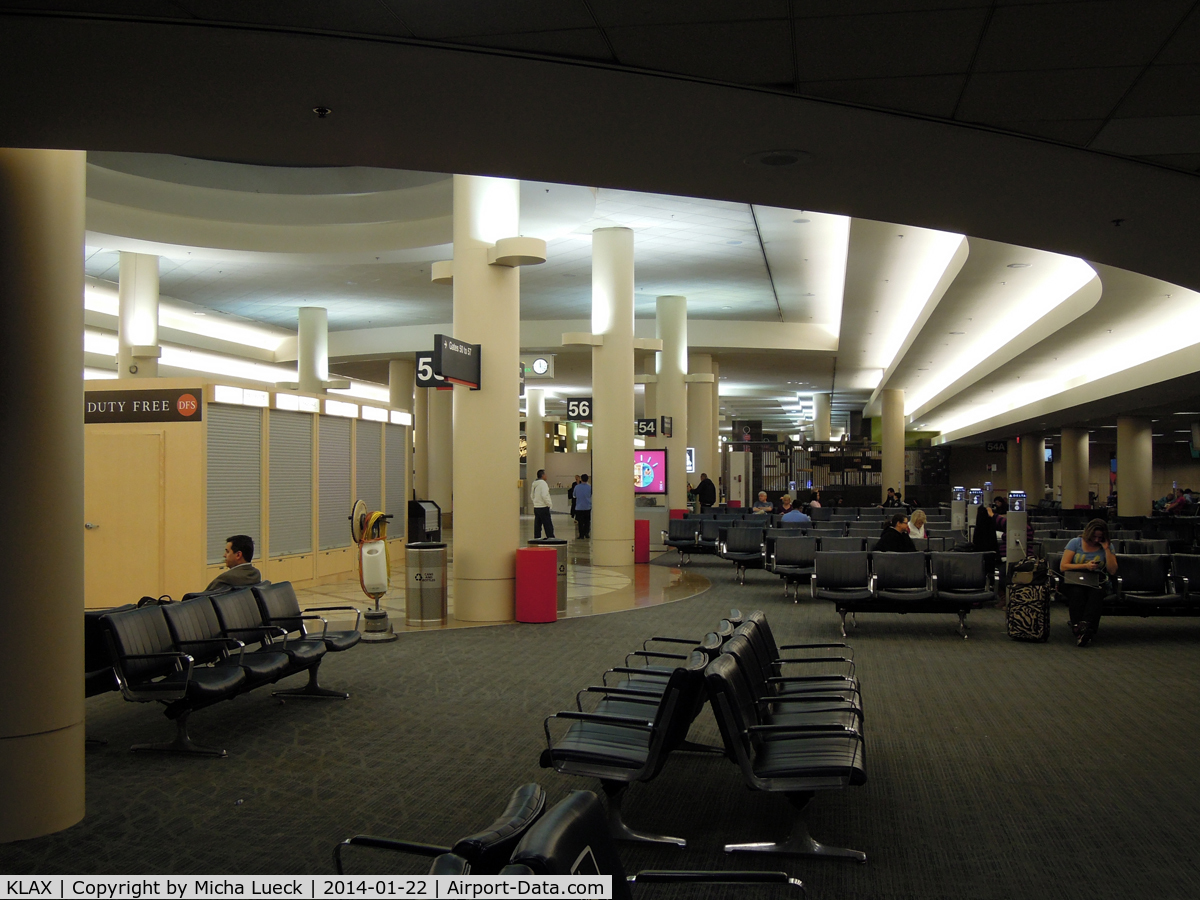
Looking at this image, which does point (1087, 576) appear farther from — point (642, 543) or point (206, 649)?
point (642, 543)

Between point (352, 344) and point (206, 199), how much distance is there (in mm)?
12056

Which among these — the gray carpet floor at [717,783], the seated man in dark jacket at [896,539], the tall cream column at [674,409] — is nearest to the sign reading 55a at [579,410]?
the tall cream column at [674,409]

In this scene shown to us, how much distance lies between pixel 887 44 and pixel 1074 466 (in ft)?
114

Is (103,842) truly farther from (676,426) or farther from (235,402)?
(676,426)

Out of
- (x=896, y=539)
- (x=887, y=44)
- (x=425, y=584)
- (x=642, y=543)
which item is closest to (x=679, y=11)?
(x=887, y=44)

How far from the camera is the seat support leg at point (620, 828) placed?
435cm

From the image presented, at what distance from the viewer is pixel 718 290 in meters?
23.3

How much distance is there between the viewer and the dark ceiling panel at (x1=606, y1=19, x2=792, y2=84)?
11.7 ft

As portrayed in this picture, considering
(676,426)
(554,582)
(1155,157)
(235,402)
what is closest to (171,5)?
(1155,157)

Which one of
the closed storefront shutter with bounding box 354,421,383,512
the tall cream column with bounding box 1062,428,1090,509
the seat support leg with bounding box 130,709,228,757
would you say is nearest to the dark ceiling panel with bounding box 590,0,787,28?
the seat support leg with bounding box 130,709,228,757

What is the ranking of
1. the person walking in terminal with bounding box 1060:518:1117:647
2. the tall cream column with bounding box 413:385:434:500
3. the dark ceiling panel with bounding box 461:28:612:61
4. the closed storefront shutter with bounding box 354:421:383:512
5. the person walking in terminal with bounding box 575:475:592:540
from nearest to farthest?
the dark ceiling panel with bounding box 461:28:612:61 < the person walking in terminal with bounding box 1060:518:1117:647 < the closed storefront shutter with bounding box 354:421:383:512 < the person walking in terminal with bounding box 575:475:592:540 < the tall cream column with bounding box 413:385:434:500

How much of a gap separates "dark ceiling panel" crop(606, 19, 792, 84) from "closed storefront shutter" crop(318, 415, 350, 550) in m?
12.2

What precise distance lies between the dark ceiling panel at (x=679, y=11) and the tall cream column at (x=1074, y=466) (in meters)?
34.3

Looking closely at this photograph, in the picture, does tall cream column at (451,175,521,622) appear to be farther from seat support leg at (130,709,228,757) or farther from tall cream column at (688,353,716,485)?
tall cream column at (688,353,716,485)
